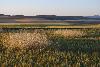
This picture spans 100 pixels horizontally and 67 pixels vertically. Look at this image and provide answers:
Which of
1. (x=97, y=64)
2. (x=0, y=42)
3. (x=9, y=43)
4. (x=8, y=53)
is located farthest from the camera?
(x=0, y=42)

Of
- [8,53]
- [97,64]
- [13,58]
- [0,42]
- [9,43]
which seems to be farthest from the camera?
[0,42]

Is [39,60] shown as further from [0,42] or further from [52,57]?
[0,42]

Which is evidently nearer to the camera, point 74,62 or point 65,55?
point 74,62

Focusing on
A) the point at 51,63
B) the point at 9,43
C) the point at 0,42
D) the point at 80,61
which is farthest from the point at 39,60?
the point at 0,42

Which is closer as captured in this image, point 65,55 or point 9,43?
point 65,55

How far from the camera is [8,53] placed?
22.2 meters

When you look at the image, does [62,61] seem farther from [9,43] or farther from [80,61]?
[9,43]

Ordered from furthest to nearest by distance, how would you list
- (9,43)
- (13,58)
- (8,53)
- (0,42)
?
(0,42) → (9,43) → (8,53) → (13,58)

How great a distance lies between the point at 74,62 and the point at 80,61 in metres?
0.47

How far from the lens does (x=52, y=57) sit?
21234mm

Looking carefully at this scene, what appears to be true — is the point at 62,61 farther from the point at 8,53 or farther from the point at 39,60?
the point at 8,53

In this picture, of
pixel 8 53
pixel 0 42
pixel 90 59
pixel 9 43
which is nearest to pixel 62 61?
pixel 90 59

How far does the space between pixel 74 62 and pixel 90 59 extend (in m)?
1.71

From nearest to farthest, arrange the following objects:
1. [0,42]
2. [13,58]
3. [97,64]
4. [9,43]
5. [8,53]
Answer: [97,64] < [13,58] < [8,53] < [9,43] < [0,42]
